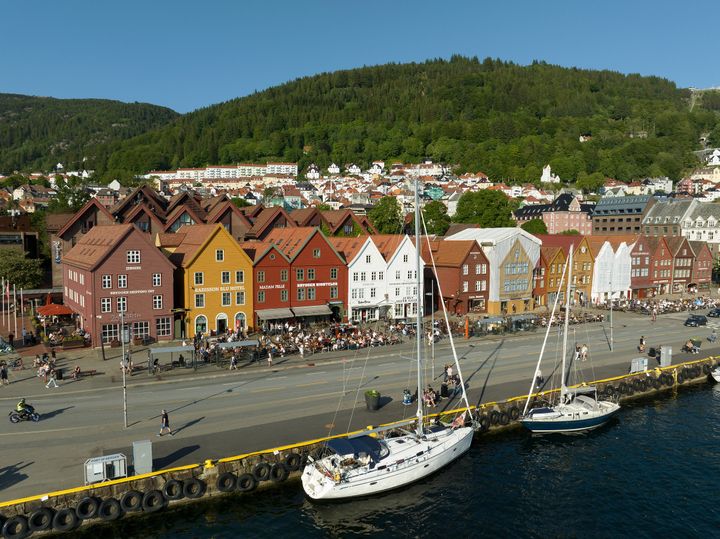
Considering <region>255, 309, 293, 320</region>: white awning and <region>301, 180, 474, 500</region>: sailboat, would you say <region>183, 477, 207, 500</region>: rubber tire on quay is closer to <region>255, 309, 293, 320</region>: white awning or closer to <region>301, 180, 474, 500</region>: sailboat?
<region>301, 180, 474, 500</region>: sailboat

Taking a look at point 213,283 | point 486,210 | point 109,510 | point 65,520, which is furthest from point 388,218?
point 65,520

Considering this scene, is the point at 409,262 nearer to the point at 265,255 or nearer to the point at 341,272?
the point at 341,272

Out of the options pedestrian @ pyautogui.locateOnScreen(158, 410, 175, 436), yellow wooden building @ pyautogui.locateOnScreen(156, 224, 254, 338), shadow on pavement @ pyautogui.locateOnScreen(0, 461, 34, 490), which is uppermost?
yellow wooden building @ pyautogui.locateOnScreen(156, 224, 254, 338)

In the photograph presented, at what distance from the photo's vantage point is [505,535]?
25750 mm

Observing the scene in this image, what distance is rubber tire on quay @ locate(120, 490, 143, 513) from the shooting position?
25.5m

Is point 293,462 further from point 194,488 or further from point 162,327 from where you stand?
point 162,327

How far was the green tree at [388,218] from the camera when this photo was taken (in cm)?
11456

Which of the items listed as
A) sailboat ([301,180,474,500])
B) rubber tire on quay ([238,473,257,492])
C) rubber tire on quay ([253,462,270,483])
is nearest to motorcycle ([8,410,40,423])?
rubber tire on quay ([238,473,257,492])

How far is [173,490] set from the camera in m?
26.4

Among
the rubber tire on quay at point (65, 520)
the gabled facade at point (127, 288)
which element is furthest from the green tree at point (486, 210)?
the rubber tire on quay at point (65, 520)

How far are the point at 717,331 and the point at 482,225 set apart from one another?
5974 centimetres

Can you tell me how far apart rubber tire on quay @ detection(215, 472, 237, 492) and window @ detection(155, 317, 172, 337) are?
95.6 ft

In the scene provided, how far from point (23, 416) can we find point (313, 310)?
3172 cm

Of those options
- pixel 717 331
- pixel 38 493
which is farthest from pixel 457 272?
pixel 38 493
